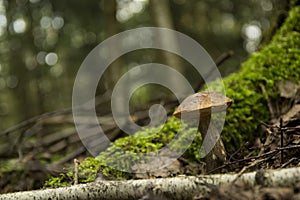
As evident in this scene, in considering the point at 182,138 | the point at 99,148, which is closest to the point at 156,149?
the point at 182,138

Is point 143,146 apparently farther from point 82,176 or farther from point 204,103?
point 204,103

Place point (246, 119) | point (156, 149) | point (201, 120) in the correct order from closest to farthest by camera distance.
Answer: point (201, 120) → point (156, 149) → point (246, 119)

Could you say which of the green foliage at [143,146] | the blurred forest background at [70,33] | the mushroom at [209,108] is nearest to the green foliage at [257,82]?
the green foliage at [143,146]

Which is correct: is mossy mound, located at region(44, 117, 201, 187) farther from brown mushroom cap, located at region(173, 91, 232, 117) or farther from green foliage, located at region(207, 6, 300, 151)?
brown mushroom cap, located at region(173, 91, 232, 117)

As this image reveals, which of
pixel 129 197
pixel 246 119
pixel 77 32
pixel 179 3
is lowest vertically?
pixel 129 197

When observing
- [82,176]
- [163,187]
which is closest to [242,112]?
[82,176]

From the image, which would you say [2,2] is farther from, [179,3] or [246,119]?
[246,119]
